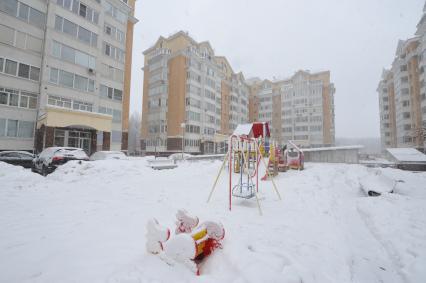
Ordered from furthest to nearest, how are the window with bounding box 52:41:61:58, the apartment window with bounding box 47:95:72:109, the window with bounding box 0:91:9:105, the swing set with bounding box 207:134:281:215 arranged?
the window with bounding box 52:41:61:58
the apartment window with bounding box 47:95:72:109
the window with bounding box 0:91:9:105
the swing set with bounding box 207:134:281:215

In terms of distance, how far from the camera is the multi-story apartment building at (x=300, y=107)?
63812 mm

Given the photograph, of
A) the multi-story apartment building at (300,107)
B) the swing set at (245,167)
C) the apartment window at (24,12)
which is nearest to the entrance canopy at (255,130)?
the swing set at (245,167)

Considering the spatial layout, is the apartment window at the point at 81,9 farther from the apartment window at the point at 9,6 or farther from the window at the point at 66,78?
the window at the point at 66,78

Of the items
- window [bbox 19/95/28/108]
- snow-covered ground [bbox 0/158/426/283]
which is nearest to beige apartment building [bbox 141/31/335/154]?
window [bbox 19/95/28/108]

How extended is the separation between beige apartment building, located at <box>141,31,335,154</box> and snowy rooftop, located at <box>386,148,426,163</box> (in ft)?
86.1

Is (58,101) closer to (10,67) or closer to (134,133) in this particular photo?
(10,67)

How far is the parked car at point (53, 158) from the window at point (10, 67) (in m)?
12.7

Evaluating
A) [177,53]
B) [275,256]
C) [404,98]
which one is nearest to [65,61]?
[177,53]

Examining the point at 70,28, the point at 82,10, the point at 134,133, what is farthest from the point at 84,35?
the point at 134,133

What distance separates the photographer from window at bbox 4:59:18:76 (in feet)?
66.2

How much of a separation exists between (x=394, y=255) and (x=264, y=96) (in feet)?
246

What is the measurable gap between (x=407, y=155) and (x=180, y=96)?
35.4 meters

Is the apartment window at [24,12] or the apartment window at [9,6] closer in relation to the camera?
the apartment window at [9,6]

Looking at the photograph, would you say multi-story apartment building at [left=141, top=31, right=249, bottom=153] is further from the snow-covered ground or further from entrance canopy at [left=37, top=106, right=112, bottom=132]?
the snow-covered ground
